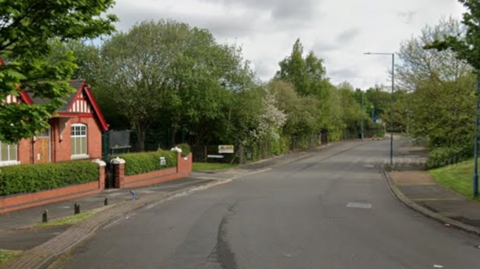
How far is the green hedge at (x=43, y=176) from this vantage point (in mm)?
16016

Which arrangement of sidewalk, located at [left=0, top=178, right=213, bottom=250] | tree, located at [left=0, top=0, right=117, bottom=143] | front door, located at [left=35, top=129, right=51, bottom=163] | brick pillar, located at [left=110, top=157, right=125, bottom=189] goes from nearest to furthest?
tree, located at [left=0, top=0, right=117, bottom=143] < sidewalk, located at [left=0, top=178, right=213, bottom=250] < brick pillar, located at [left=110, top=157, right=125, bottom=189] < front door, located at [left=35, top=129, right=51, bottom=163]

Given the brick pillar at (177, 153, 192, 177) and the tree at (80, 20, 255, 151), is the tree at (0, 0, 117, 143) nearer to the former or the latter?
the brick pillar at (177, 153, 192, 177)

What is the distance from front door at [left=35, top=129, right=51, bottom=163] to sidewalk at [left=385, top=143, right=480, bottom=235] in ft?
59.4

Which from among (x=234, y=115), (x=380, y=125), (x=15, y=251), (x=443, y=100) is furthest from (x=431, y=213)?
(x=380, y=125)

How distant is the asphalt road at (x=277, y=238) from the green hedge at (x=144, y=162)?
5357 mm

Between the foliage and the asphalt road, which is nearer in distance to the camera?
the asphalt road

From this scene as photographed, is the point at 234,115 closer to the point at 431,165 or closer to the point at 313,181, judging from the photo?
the point at 313,181

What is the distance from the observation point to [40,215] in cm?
1554

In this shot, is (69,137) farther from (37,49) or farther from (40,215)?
(37,49)

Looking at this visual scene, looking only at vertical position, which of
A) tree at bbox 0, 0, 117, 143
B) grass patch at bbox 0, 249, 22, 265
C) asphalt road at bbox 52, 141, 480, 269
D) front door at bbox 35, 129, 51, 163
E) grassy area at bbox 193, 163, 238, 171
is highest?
tree at bbox 0, 0, 117, 143

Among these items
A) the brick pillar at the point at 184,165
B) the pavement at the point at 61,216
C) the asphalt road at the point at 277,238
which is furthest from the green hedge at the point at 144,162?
the asphalt road at the point at 277,238

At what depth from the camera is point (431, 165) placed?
34.6 metres

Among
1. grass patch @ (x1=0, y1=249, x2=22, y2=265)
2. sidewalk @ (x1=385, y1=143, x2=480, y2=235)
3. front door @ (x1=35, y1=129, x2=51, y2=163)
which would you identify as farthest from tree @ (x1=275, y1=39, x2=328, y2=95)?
grass patch @ (x1=0, y1=249, x2=22, y2=265)

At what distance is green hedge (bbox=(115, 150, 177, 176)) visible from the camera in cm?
2389
